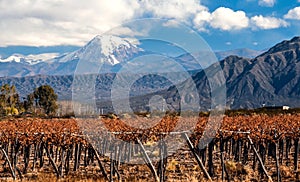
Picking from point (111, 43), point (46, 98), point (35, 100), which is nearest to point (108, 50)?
point (111, 43)

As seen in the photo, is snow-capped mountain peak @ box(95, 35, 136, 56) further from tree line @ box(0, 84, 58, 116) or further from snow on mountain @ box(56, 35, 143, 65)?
tree line @ box(0, 84, 58, 116)

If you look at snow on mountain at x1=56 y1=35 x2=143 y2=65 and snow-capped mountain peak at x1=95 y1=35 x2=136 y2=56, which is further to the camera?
snow on mountain at x1=56 y1=35 x2=143 y2=65

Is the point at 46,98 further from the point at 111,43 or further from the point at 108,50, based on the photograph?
the point at 111,43

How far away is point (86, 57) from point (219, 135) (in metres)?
7.07

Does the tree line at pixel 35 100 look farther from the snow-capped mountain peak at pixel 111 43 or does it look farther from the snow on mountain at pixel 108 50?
the snow-capped mountain peak at pixel 111 43

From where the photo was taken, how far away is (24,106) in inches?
3947

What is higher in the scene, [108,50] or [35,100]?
[108,50]

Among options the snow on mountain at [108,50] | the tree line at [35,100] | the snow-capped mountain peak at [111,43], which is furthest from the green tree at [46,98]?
the snow-capped mountain peak at [111,43]

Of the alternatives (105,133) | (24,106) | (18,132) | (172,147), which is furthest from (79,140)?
(24,106)

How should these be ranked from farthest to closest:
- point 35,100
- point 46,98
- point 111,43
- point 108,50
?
1. point 35,100
2. point 46,98
3. point 108,50
4. point 111,43

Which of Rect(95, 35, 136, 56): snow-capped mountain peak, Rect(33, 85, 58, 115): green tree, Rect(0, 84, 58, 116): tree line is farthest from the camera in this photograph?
Rect(33, 85, 58, 115): green tree

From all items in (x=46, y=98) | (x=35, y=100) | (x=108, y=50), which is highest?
(x=108, y=50)

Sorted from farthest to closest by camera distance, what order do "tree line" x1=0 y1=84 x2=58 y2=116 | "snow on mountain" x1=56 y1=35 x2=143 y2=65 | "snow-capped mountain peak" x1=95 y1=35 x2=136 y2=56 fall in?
"tree line" x1=0 y1=84 x2=58 y2=116 < "snow on mountain" x1=56 y1=35 x2=143 y2=65 < "snow-capped mountain peak" x1=95 y1=35 x2=136 y2=56

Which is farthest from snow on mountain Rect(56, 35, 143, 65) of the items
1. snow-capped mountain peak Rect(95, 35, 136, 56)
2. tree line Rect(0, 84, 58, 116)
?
tree line Rect(0, 84, 58, 116)
